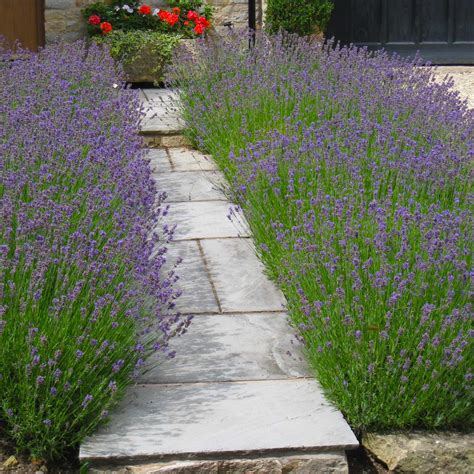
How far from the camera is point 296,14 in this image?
9359 millimetres

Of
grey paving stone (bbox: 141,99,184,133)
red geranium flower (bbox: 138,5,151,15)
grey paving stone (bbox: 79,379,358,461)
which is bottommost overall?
grey paving stone (bbox: 79,379,358,461)

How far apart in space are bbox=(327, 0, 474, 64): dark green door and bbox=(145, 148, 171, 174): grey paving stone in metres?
3.80

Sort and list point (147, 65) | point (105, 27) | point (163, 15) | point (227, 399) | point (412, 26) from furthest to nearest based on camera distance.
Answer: point (412, 26) < point (163, 15) < point (105, 27) < point (147, 65) < point (227, 399)

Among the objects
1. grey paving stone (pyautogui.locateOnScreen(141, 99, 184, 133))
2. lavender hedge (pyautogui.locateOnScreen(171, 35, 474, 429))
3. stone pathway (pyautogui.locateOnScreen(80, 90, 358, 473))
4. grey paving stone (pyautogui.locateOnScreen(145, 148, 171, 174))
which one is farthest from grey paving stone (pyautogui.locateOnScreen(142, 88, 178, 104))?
stone pathway (pyautogui.locateOnScreen(80, 90, 358, 473))

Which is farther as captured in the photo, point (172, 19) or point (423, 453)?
point (172, 19)

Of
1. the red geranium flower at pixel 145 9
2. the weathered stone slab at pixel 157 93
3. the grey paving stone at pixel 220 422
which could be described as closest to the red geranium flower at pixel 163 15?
the red geranium flower at pixel 145 9

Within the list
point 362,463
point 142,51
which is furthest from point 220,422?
point 142,51

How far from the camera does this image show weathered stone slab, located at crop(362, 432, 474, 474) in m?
3.08

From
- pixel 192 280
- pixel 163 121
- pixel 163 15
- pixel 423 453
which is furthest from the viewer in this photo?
pixel 163 15

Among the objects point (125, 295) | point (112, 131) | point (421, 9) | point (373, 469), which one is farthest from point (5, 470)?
point (421, 9)

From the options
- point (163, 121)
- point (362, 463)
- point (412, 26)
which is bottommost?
point (362, 463)

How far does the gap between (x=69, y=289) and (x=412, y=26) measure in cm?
768

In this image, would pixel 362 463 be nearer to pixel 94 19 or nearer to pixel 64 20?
pixel 94 19

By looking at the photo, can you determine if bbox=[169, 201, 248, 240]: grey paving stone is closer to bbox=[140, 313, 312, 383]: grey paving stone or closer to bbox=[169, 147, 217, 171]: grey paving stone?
bbox=[169, 147, 217, 171]: grey paving stone
